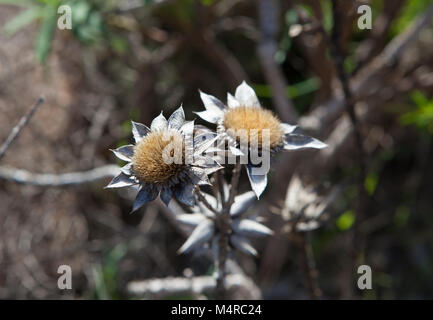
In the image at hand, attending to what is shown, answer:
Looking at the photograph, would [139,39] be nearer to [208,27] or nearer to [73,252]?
[208,27]

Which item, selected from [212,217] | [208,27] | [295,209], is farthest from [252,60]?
[212,217]

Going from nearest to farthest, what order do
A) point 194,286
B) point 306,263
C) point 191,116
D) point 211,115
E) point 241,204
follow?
point 211,115
point 241,204
point 306,263
point 194,286
point 191,116

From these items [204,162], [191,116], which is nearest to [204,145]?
[204,162]

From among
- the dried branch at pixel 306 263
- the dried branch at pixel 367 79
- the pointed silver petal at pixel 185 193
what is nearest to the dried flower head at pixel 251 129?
the pointed silver petal at pixel 185 193

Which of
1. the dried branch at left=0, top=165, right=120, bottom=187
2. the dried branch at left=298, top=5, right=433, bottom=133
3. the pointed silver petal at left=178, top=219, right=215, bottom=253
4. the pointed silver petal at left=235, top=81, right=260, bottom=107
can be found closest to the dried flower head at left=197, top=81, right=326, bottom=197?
the pointed silver petal at left=235, top=81, right=260, bottom=107

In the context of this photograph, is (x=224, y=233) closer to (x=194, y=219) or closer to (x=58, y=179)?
(x=194, y=219)
